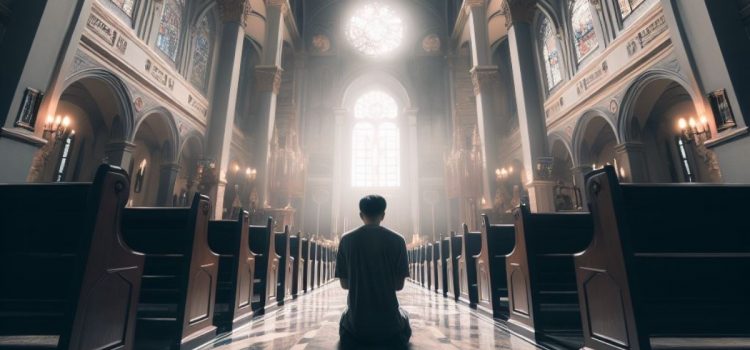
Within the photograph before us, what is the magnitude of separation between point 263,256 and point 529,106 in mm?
A: 7885

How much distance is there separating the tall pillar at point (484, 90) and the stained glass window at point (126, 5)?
10.1 metres

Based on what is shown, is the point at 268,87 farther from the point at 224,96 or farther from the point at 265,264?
the point at 265,264

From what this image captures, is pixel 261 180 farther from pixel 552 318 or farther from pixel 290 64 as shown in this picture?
pixel 552 318

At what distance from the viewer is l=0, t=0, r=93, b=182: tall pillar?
4289mm

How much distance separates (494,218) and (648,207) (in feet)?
28.2

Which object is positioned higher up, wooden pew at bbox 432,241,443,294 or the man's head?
the man's head

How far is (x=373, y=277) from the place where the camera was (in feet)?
6.76

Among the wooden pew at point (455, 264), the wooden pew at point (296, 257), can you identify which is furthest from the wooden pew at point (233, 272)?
the wooden pew at point (455, 264)

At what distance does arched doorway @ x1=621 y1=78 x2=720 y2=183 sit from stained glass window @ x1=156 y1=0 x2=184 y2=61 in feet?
40.2

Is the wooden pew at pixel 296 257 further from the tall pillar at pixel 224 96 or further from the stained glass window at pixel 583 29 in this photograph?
the stained glass window at pixel 583 29

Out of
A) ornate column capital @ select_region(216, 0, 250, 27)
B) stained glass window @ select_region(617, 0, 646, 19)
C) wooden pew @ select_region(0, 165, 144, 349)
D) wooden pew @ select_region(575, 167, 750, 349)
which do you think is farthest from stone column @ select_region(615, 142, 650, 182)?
ornate column capital @ select_region(216, 0, 250, 27)

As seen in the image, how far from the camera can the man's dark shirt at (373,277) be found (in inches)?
80.8

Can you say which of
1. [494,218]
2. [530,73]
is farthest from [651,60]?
[494,218]

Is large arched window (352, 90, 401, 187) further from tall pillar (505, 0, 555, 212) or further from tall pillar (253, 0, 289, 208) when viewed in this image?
tall pillar (505, 0, 555, 212)
